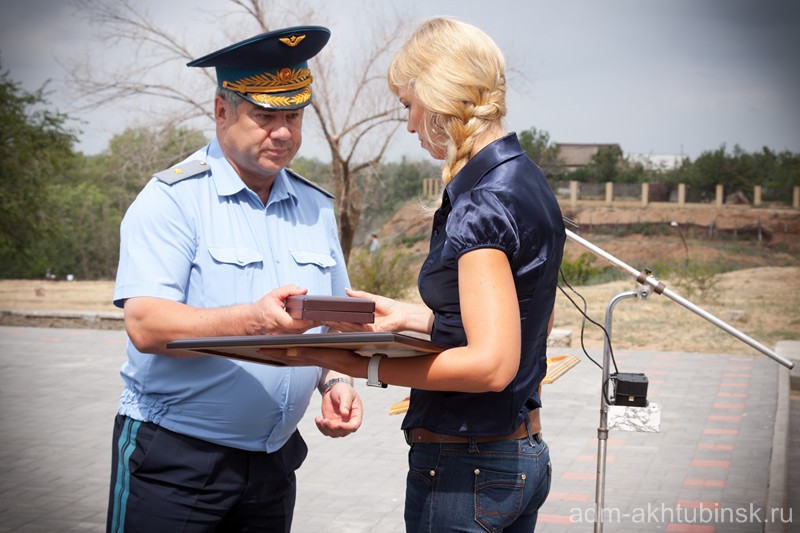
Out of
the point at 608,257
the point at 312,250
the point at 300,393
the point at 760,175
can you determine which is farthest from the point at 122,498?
the point at 760,175

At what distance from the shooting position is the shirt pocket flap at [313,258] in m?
2.74

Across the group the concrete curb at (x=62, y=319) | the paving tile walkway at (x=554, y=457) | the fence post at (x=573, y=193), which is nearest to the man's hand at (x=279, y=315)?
the paving tile walkway at (x=554, y=457)

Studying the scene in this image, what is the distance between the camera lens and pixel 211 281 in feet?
8.23

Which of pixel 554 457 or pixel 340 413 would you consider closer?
pixel 340 413

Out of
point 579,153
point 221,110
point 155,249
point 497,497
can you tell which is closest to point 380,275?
point 221,110

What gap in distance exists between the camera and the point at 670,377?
10.7 meters

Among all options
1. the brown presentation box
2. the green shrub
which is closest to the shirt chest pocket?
the brown presentation box

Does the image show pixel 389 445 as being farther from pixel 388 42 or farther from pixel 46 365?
pixel 388 42

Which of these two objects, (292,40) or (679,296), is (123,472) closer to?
(292,40)

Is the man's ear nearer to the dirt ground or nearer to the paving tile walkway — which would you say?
the dirt ground

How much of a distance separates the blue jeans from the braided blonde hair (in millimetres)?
633

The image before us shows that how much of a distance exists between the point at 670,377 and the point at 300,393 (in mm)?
8715

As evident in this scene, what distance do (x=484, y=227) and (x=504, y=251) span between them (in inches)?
2.6

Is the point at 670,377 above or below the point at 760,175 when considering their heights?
below
